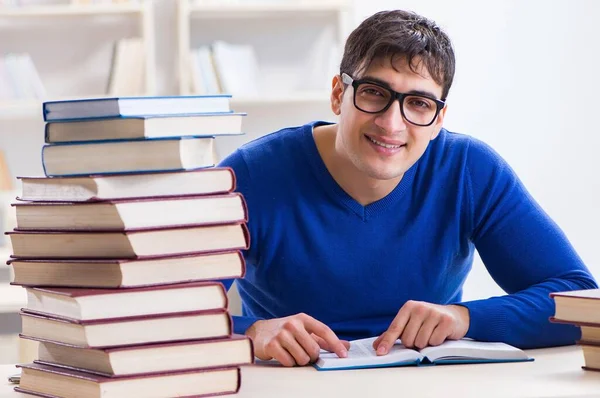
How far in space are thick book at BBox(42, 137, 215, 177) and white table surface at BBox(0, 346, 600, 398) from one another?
0.31 metres

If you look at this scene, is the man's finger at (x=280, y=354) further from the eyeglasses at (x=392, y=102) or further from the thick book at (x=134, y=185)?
the eyeglasses at (x=392, y=102)

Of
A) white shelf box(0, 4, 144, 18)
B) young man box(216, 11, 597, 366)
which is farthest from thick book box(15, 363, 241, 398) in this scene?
white shelf box(0, 4, 144, 18)

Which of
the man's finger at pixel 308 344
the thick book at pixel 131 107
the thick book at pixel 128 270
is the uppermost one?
the thick book at pixel 131 107

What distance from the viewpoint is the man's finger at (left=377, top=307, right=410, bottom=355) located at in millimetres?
1466

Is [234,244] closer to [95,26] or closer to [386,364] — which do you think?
[386,364]

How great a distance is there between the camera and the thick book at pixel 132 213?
3.78ft

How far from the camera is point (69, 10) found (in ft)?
13.0

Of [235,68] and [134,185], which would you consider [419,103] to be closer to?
[134,185]

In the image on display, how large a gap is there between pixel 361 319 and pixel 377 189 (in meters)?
0.26

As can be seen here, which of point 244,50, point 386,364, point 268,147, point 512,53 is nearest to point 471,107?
point 512,53

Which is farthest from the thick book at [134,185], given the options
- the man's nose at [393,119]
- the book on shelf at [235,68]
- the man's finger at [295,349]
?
the book on shelf at [235,68]

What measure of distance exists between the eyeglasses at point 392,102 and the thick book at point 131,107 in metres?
0.53

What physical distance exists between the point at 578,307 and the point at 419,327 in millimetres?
260

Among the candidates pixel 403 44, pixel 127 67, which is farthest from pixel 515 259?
pixel 127 67
